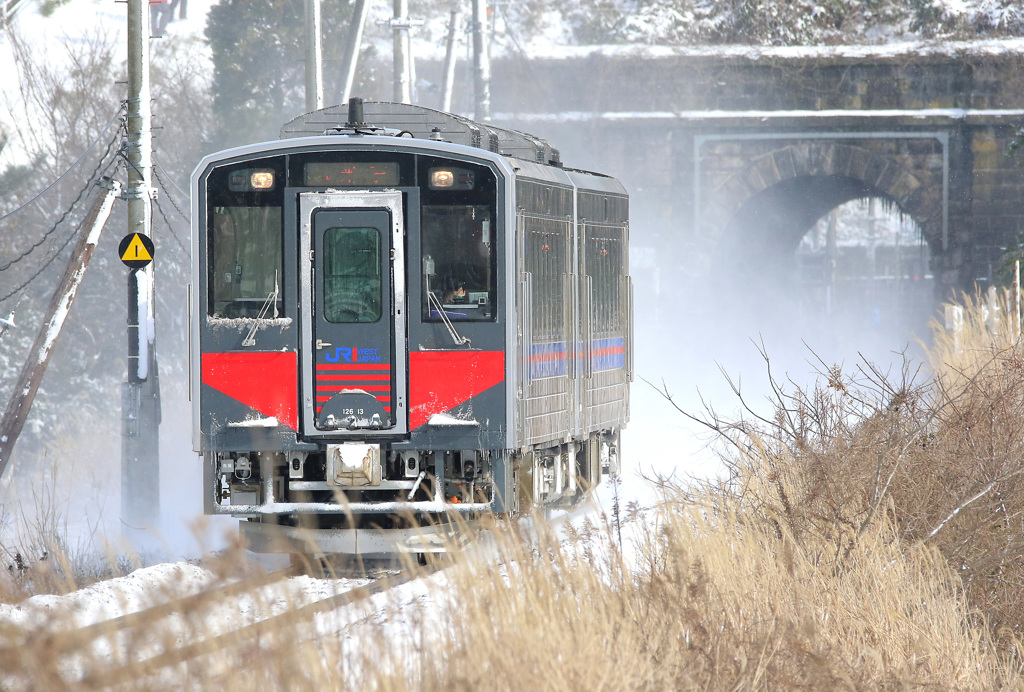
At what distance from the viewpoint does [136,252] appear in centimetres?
1280

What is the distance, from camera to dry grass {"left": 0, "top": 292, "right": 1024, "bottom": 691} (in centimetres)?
411

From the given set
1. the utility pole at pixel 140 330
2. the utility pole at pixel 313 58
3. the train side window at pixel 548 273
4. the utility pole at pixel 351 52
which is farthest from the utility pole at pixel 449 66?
the train side window at pixel 548 273

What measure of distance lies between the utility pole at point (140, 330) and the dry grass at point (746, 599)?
7.07 m

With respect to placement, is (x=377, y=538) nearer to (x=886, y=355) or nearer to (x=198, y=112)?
(x=886, y=355)

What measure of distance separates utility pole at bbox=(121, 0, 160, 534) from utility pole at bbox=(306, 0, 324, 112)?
328 centimetres

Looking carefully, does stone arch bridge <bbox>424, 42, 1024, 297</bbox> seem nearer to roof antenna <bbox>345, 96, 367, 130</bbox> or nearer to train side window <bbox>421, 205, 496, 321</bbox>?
roof antenna <bbox>345, 96, 367, 130</bbox>

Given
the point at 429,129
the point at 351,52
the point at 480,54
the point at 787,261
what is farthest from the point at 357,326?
the point at 787,261

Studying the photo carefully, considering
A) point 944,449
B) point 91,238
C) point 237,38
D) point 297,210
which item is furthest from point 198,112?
point 944,449

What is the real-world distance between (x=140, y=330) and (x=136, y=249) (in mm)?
998

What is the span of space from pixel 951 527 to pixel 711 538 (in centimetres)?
244

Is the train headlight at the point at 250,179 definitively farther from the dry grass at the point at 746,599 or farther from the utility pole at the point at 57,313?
the utility pole at the point at 57,313

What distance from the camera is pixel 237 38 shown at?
117 feet

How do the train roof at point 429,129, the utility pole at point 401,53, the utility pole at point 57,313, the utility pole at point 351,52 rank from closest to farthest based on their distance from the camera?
the train roof at point 429,129, the utility pole at point 57,313, the utility pole at point 351,52, the utility pole at point 401,53

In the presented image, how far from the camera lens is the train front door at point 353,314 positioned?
8.81m
